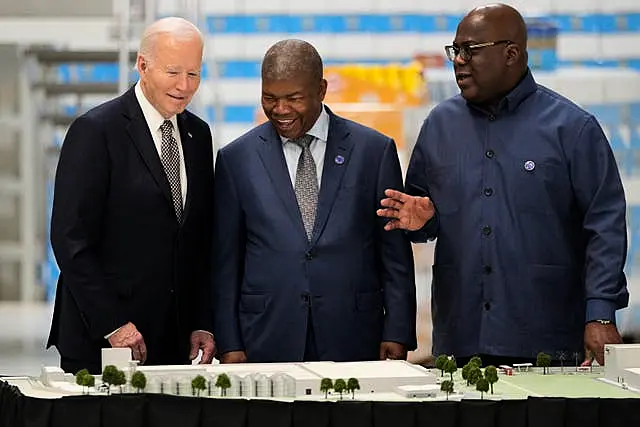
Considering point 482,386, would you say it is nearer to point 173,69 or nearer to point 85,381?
point 85,381

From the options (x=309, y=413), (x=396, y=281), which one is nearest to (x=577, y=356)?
(x=396, y=281)

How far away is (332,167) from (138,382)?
47.7 inches

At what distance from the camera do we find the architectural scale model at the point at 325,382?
3898 millimetres

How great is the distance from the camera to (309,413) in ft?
12.4

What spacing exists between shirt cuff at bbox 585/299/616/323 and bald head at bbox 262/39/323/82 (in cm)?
108

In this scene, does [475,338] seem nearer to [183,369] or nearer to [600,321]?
[600,321]

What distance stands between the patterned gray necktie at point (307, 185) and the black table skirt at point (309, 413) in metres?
1.07

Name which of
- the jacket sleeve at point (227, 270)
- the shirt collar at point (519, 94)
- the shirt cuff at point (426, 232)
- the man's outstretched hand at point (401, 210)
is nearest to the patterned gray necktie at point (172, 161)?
the jacket sleeve at point (227, 270)

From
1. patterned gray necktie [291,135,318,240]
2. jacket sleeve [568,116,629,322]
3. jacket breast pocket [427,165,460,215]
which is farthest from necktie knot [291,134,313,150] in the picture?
jacket sleeve [568,116,629,322]

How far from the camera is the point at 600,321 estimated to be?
15.1 feet

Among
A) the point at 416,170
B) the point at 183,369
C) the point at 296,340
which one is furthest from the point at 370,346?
the point at 183,369

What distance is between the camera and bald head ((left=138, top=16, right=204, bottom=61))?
15.0 ft

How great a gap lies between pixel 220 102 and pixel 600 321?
5.36 m

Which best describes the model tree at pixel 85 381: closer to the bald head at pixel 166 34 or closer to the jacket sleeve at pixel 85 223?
the jacket sleeve at pixel 85 223
